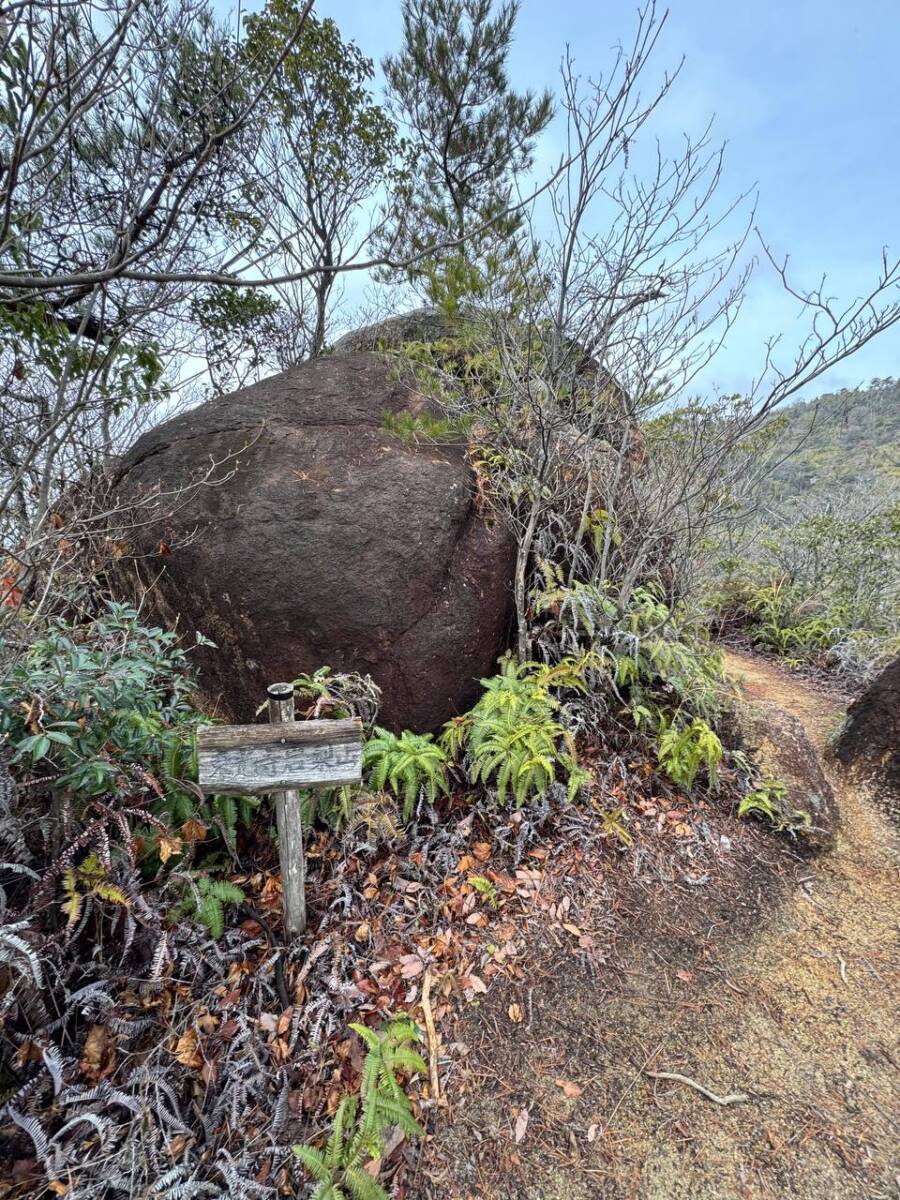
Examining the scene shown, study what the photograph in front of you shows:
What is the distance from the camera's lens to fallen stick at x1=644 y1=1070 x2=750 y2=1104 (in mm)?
1956

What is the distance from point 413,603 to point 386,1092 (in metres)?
2.42

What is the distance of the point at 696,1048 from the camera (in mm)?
2119

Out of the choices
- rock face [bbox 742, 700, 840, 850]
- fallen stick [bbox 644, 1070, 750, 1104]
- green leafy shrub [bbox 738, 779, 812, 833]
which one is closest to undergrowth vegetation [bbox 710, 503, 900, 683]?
rock face [bbox 742, 700, 840, 850]

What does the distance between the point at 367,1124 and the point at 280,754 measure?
4.26 feet

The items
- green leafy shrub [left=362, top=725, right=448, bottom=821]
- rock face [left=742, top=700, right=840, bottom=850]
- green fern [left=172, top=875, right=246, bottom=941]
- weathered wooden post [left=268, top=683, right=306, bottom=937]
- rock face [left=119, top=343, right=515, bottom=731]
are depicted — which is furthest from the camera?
rock face [left=119, top=343, right=515, bottom=731]

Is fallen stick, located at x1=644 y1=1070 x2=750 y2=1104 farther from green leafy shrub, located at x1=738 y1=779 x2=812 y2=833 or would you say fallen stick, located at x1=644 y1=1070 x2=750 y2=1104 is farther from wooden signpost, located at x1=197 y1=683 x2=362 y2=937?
wooden signpost, located at x1=197 y1=683 x2=362 y2=937

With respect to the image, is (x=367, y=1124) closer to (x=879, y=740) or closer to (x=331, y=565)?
(x=331, y=565)

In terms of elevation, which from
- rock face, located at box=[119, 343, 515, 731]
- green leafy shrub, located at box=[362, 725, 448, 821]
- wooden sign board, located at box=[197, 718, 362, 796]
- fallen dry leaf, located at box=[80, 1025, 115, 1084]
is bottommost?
fallen dry leaf, located at box=[80, 1025, 115, 1084]

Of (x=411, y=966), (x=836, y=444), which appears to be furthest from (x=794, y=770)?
(x=836, y=444)

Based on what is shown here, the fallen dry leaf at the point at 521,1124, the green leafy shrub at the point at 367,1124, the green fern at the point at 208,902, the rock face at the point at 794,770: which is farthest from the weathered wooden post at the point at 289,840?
the rock face at the point at 794,770

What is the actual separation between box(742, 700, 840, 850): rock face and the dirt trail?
0.81 ft

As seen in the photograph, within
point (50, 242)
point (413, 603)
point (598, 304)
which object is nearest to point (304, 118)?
point (50, 242)

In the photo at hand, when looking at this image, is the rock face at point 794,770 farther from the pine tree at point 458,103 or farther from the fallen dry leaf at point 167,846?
the pine tree at point 458,103

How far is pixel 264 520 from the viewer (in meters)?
3.57
